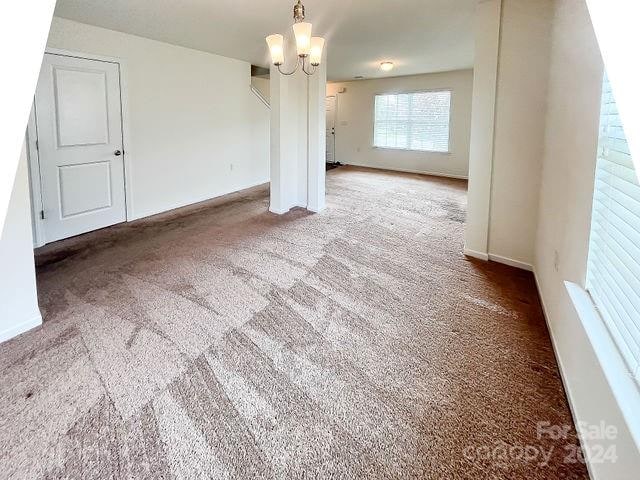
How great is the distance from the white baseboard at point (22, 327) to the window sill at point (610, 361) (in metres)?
2.98

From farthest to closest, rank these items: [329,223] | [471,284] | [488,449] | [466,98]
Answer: [466,98]
[329,223]
[471,284]
[488,449]

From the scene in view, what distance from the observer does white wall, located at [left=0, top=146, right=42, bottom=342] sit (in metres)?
2.25

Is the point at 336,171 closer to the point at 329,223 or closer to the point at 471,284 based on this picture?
the point at 329,223

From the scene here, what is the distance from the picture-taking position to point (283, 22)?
4.03m

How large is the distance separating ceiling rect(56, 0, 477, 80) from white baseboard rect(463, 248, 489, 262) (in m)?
2.29

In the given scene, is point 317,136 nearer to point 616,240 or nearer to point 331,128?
point 616,240

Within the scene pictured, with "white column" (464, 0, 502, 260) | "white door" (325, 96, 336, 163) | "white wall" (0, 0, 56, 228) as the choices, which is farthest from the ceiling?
"white door" (325, 96, 336, 163)

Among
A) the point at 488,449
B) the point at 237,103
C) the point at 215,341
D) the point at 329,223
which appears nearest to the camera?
the point at 488,449

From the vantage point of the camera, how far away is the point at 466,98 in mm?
7891

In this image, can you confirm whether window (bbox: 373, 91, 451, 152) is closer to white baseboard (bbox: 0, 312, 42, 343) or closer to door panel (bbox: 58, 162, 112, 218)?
door panel (bbox: 58, 162, 112, 218)

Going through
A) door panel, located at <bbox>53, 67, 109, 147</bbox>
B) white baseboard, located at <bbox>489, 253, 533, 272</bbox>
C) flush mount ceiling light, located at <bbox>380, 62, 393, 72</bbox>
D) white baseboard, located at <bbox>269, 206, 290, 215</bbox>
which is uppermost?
flush mount ceiling light, located at <bbox>380, 62, 393, 72</bbox>

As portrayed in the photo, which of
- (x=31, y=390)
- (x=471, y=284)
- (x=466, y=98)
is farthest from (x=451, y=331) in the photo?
(x=466, y=98)

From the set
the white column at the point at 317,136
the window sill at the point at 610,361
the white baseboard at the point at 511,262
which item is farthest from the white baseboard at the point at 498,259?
the white column at the point at 317,136

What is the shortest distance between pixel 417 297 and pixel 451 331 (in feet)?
1.62
